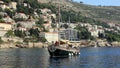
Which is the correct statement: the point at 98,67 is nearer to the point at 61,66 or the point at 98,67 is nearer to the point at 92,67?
the point at 92,67

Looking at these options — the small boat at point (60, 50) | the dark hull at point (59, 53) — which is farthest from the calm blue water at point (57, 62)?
the small boat at point (60, 50)

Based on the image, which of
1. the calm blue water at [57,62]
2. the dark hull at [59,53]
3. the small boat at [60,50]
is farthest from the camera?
the dark hull at [59,53]

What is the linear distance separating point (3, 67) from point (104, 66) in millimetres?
16643

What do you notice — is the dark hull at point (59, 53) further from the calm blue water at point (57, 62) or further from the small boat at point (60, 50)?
the calm blue water at point (57, 62)

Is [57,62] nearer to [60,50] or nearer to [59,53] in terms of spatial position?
[60,50]

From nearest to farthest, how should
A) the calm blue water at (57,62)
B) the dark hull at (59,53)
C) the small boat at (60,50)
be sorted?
the calm blue water at (57,62) → the small boat at (60,50) → the dark hull at (59,53)

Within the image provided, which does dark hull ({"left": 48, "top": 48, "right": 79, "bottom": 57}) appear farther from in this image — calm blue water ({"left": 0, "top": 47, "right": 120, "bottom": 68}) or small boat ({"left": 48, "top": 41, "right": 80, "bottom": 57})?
calm blue water ({"left": 0, "top": 47, "right": 120, "bottom": 68})

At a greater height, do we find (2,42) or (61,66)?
(61,66)

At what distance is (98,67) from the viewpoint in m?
81.3

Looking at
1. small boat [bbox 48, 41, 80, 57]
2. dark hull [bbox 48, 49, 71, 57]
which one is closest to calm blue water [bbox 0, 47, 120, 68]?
dark hull [bbox 48, 49, 71, 57]

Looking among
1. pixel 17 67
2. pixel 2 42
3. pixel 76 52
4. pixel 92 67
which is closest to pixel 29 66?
pixel 17 67

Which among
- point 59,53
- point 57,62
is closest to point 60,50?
point 59,53

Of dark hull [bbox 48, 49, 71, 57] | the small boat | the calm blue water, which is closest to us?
the calm blue water

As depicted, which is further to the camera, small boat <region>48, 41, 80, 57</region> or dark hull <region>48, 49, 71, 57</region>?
dark hull <region>48, 49, 71, 57</region>
